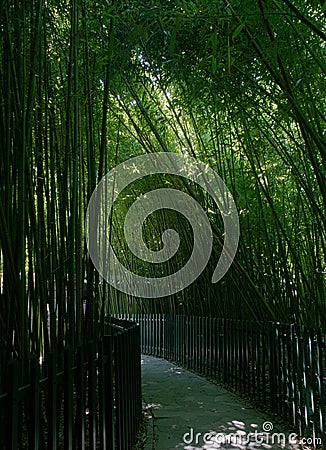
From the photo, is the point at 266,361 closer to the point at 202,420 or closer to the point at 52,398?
the point at 202,420

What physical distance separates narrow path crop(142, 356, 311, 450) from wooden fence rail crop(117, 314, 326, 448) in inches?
Answer: 5.6

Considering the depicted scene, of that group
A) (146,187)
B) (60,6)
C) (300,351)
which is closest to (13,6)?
(60,6)

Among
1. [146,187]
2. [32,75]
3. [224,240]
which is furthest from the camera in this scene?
[146,187]

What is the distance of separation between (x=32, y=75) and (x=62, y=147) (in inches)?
43.0

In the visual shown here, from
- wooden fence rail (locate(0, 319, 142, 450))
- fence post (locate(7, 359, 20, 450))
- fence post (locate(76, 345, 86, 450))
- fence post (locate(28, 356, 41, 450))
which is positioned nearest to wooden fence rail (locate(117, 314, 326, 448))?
wooden fence rail (locate(0, 319, 142, 450))

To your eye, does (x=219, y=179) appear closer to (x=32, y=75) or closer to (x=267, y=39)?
(x=267, y=39)

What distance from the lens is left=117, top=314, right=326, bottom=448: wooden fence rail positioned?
300cm

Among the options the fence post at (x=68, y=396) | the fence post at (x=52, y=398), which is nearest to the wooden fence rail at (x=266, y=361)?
the fence post at (x=68, y=396)

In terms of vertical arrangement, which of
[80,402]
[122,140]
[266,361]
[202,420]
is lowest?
[202,420]

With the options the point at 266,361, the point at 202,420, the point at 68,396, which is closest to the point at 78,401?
the point at 68,396

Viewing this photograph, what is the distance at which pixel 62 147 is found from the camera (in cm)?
320

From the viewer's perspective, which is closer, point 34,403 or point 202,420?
point 34,403

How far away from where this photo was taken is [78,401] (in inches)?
72.8

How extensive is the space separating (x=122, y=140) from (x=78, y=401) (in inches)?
141
